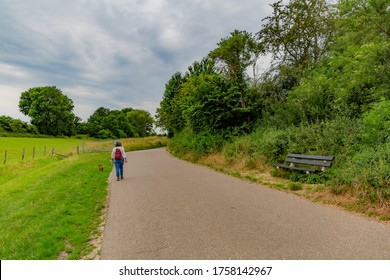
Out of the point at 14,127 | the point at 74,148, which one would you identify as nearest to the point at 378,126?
the point at 74,148

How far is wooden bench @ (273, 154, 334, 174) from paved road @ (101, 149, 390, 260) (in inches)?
74.5

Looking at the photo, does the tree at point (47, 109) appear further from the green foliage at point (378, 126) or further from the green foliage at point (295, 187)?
the green foliage at point (378, 126)

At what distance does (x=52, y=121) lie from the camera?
246 feet

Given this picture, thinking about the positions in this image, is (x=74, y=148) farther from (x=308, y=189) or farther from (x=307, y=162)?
(x=308, y=189)

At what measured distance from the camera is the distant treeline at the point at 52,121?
67875mm

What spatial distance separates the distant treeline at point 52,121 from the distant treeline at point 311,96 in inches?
2445

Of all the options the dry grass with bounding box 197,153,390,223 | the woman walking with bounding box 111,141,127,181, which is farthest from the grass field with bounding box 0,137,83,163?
the dry grass with bounding box 197,153,390,223

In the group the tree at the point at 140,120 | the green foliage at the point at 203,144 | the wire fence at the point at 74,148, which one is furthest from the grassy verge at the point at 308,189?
the tree at the point at 140,120

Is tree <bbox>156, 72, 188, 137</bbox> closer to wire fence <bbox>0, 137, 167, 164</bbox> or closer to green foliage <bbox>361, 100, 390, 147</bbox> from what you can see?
wire fence <bbox>0, 137, 167, 164</bbox>

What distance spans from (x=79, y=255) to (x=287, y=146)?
9.51 meters

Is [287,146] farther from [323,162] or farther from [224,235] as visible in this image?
[224,235]

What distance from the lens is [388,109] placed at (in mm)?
8445

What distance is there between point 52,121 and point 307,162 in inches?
3127
